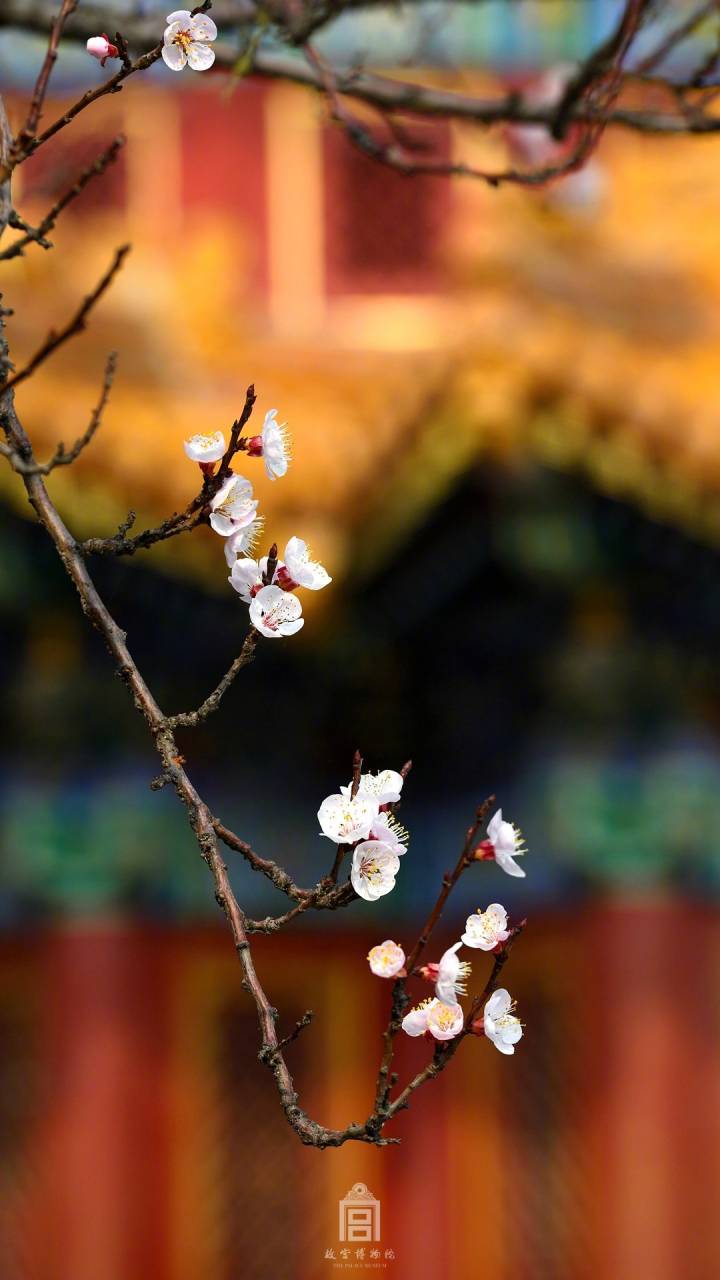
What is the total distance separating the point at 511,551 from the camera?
13.2ft

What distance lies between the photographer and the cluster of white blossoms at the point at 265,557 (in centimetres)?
154

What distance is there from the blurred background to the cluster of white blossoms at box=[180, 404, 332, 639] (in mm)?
2398

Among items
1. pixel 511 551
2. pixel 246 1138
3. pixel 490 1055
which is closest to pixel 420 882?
pixel 490 1055

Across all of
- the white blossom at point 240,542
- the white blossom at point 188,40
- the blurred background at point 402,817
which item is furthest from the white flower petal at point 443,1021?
the blurred background at point 402,817

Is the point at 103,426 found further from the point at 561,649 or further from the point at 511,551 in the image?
the point at 561,649

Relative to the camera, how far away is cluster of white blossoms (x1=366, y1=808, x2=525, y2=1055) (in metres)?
1.45

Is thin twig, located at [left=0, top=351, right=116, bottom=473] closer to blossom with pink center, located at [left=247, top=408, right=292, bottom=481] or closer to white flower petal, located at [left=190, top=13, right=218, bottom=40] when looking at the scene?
blossom with pink center, located at [left=247, top=408, right=292, bottom=481]

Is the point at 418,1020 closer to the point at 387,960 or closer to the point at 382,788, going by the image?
the point at 387,960

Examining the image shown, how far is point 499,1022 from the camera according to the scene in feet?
4.99

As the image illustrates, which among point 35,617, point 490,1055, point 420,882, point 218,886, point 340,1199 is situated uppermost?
point 35,617

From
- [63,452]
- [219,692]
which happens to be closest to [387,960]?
[219,692]

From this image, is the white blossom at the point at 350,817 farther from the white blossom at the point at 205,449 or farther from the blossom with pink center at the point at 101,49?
the blossom with pink center at the point at 101,49

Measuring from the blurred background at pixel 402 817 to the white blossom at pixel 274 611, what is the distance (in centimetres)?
244

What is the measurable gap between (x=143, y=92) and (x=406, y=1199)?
3.55m
